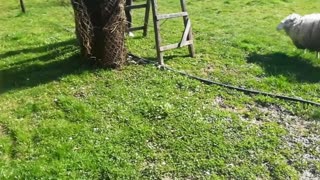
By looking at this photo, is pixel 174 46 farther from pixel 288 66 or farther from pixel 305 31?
pixel 305 31

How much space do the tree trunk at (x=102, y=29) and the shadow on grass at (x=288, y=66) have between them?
2.73 m

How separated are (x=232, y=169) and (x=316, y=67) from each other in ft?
13.8

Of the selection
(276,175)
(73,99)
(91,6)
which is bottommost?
(276,175)

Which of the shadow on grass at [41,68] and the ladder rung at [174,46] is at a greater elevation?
the ladder rung at [174,46]

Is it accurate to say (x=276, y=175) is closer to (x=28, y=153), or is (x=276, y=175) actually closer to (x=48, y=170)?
(x=48, y=170)

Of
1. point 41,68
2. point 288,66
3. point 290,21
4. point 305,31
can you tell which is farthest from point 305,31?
point 41,68

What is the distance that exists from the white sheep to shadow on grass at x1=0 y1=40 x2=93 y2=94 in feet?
14.2

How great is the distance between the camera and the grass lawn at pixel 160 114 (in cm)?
569

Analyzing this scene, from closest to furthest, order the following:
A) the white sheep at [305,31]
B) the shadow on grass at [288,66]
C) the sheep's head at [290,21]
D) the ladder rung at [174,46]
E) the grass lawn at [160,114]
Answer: the grass lawn at [160,114] → the shadow on grass at [288,66] → the ladder rung at [174,46] → the white sheep at [305,31] → the sheep's head at [290,21]

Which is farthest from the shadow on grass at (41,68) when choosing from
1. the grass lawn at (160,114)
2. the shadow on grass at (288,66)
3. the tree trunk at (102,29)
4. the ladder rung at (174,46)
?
the shadow on grass at (288,66)

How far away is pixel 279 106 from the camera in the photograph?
7.28 meters

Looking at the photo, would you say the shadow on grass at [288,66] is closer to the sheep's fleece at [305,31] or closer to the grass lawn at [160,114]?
the grass lawn at [160,114]

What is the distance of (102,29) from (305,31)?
13.6 feet

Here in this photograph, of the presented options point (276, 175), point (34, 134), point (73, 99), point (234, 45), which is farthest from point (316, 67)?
point (34, 134)
